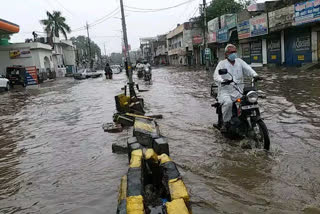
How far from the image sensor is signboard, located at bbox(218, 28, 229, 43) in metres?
31.9

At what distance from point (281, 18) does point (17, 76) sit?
22.0 meters

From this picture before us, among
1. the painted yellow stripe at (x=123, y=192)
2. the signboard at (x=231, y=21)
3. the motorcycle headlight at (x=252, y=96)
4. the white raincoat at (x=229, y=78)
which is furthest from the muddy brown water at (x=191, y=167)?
the signboard at (x=231, y=21)

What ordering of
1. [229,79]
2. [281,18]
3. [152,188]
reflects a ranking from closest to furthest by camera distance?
[152,188], [229,79], [281,18]

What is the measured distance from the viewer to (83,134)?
6980 millimetres

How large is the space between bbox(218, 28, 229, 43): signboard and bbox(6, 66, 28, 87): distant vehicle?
64.2 feet

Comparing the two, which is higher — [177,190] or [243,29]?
[243,29]

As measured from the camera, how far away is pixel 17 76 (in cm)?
2738

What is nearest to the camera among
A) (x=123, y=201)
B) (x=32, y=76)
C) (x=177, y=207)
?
(x=177, y=207)

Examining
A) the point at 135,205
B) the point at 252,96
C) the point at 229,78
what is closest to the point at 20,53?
the point at 229,78

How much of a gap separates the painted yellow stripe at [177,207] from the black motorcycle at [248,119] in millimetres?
2500

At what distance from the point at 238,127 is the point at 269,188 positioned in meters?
1.81

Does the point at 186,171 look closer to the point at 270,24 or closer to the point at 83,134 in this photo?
the point at 83,134

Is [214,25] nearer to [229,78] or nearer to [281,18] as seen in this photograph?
[281,18]

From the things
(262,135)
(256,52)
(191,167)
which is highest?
(256,52)
